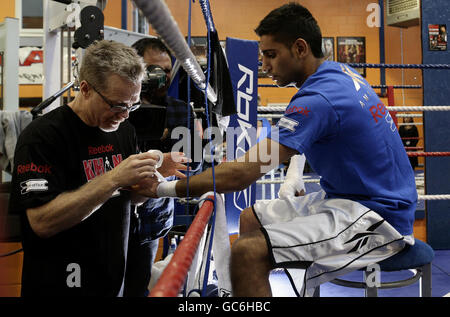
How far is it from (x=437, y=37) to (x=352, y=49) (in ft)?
21.8

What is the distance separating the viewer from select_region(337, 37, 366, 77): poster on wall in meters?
9.62

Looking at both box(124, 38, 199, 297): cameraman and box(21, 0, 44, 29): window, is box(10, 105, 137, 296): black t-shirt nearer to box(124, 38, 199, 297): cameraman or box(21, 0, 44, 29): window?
box(124, 38, 199, 297): cameraman

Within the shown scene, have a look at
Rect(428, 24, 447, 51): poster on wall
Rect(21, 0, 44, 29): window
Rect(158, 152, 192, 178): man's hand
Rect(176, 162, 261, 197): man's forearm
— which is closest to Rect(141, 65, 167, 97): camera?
Rect(158, 152, 192, 178): man's hand

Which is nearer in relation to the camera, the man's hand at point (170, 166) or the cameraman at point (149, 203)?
the man's hand at point (170, 166)

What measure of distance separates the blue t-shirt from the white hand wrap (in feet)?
1.04

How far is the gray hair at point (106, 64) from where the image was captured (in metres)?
1.18

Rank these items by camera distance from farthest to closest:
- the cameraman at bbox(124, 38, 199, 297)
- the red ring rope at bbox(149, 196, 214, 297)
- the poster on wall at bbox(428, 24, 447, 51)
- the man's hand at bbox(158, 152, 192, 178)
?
1. the poster on wall at bbox(428, 24, 447, 51)
2. the cameraman at bbox(124, 38, 199, 297)
3. the man's hand at bbox(158, 152, 192, 178)
4. the red ring rope at bbox(149, 196, 214, 297)

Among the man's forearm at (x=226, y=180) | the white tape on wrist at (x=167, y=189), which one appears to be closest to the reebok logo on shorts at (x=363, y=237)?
the man's forearm at (x=226, y=180)

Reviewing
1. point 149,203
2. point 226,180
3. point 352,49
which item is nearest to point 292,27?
point 226,180

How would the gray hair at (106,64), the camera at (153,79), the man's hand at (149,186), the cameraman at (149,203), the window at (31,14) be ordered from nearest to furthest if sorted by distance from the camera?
the gray hair at (106,64) < the man's hand at (149,186) < the cameraman at (149,203) < the camera at (153,79) < the window at (31,14)

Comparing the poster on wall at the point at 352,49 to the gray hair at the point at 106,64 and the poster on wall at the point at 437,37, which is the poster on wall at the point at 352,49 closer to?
the poster on wall at the point at 437,37

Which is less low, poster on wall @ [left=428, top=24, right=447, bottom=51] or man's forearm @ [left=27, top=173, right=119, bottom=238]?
poster on wall @ [left=428, top=24, right=447, bottom=51]

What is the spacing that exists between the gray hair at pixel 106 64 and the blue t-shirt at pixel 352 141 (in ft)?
1.54
